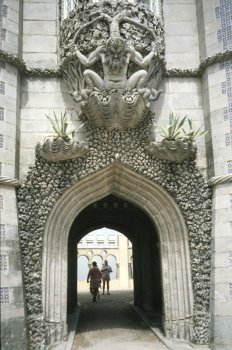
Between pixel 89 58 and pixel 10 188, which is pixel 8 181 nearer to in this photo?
pixel 10 188

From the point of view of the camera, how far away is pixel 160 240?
742cm

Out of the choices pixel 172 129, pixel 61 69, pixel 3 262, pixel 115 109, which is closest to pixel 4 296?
pixel 3 262

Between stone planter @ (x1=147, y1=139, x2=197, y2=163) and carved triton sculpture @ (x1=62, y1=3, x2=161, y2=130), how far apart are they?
2.07 feet

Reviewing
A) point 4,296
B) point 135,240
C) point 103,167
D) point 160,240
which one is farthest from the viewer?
point 135,240

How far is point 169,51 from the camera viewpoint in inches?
313

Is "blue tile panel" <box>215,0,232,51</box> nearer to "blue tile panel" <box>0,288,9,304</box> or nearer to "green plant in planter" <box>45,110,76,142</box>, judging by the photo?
"green plant in planter" <box>45,110,76,142</box>

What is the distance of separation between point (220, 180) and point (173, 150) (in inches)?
38.9

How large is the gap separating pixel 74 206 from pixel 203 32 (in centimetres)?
433

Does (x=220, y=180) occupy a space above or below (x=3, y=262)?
above

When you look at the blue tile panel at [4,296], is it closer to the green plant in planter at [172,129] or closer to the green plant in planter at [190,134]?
the green plant in planter at [172,129]

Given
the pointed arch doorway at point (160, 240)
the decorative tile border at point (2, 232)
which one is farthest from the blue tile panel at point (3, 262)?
the pointed arch doorway at point (160, 240)

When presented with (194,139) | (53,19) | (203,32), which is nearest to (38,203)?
(194,139)

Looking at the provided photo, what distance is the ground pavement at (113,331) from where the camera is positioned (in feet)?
21.8

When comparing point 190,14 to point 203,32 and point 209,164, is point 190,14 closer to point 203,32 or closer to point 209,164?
point 203,32
